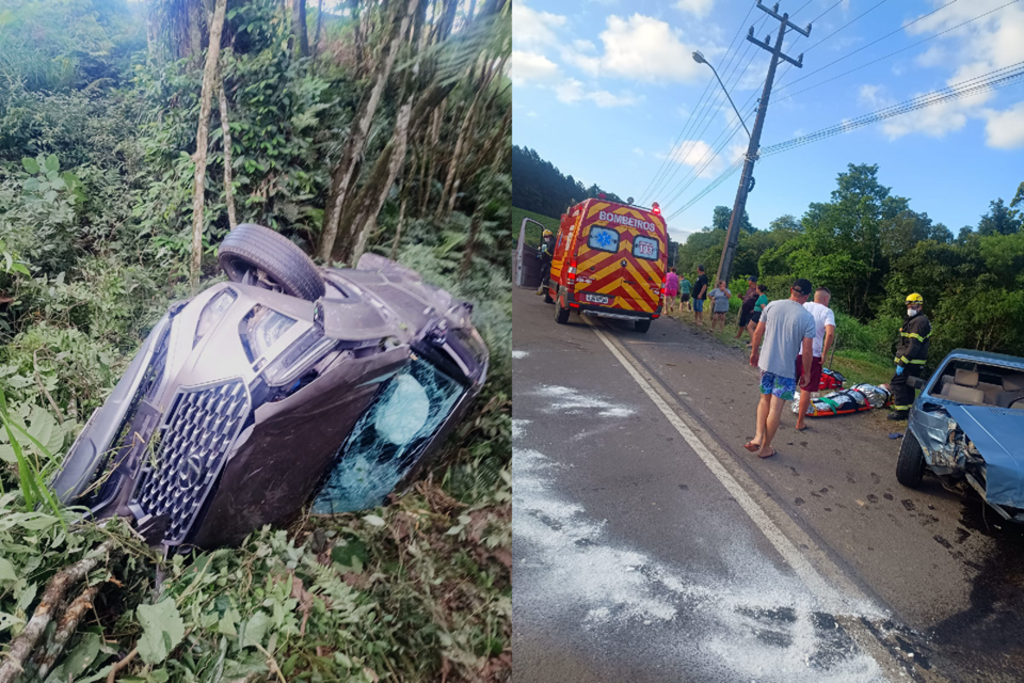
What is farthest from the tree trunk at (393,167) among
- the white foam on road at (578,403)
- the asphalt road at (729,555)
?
the white foam on road at (578,403)

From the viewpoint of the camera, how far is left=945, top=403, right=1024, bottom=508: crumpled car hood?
2475 millimetres

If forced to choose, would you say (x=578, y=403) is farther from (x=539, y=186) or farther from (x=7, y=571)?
(x=7, y=571)

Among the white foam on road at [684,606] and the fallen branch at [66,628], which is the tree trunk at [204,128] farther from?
the white foam on road at [684,606]

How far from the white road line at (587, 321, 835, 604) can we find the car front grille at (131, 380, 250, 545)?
2269mm

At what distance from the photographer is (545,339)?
14.7 feet

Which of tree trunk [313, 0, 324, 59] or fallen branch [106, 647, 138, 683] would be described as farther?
tree trunk [313, 0, 324, 59]

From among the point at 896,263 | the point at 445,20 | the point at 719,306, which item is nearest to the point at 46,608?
the point at 445,20

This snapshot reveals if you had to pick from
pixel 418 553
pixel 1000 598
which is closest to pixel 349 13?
pixel 418 553

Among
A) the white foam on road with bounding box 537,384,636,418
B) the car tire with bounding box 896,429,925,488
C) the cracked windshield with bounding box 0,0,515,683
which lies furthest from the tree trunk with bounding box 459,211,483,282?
the car tire with bounding box 896,429,925,488

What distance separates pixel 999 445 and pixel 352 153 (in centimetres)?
307

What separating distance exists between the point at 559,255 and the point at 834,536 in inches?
105

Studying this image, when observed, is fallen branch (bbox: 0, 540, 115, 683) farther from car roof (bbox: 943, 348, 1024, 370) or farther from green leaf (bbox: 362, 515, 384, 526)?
car roof (bbox: 943, 348, 1024, 370)

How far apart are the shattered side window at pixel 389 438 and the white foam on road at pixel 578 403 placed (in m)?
2.97

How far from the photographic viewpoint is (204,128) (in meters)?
0.68
